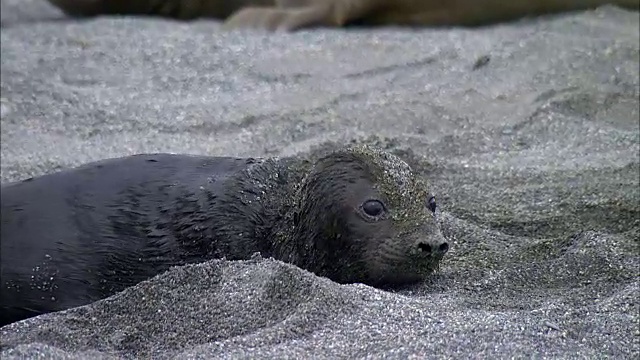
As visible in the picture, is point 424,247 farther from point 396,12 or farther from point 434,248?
point 396,12

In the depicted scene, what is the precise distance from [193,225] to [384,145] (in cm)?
141

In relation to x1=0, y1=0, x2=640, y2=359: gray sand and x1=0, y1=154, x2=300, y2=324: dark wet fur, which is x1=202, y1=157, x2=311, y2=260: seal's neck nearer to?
x1=0, y1=154, x2=300, y2=324: dark wet fur

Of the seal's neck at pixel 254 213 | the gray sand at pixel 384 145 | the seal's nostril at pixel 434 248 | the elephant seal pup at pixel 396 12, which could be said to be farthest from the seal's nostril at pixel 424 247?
the elephant seal pup at pixel 396 12

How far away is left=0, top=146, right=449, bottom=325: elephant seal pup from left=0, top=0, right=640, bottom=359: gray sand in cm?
18

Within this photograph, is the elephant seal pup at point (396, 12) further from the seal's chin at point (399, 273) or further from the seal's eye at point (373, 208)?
the seal's chin at point (399, 273)

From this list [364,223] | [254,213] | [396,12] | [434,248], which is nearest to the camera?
[434,248]

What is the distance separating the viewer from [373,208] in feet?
8.20

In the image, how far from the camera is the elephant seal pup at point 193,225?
2.39 metres

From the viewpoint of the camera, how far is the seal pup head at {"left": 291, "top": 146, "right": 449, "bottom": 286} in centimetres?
243

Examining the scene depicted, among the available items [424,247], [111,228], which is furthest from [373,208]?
[111,228]

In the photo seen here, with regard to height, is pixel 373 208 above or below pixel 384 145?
above

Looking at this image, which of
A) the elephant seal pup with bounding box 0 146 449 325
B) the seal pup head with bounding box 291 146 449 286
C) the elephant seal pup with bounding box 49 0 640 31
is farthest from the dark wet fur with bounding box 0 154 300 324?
the elephant seal pup with bounding box 49 0 640 31

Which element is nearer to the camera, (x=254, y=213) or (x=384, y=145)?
(x=254, y=213)

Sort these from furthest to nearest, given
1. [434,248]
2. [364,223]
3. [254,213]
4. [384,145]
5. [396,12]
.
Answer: [396,12]
[384,145]
[254,213]
[364,223]
[434,248]
